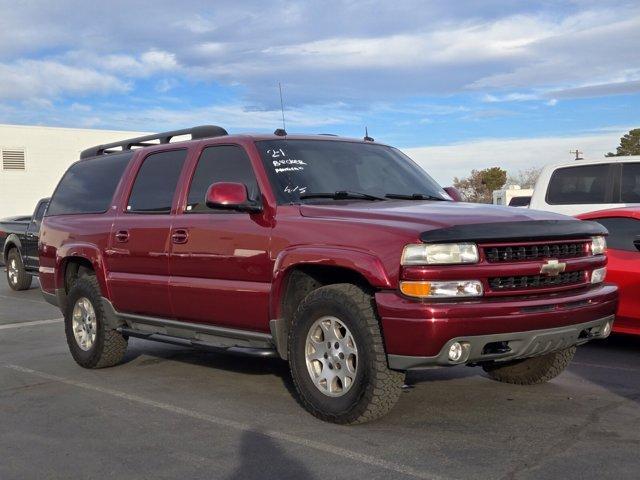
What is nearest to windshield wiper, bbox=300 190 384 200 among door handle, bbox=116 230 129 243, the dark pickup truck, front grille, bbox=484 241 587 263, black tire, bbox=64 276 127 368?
front grille, bbox=484 241 587 263

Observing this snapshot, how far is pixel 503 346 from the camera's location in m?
4.74

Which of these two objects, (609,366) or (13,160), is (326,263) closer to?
(609,366)

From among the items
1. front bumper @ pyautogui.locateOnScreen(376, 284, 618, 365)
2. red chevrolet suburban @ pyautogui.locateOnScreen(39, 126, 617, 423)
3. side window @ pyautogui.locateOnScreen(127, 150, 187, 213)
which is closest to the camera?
front bumper @ pyautogui.locateOnScreen(376, 284, 618, 365)

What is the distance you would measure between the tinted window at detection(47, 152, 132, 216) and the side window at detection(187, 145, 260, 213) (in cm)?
125

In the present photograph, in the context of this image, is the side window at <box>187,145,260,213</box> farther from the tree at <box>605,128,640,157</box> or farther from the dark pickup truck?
the tree at <box>605,128,640,157</box>

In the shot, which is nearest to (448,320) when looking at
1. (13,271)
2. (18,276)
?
(18,276)

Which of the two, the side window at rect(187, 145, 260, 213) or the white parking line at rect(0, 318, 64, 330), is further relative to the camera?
the white parking line at rect(0, 318, 64, 330)

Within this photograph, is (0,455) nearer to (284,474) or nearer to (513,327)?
(284,474)

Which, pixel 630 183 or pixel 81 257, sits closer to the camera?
pixel 81 257

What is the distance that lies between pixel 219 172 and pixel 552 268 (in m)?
2.63

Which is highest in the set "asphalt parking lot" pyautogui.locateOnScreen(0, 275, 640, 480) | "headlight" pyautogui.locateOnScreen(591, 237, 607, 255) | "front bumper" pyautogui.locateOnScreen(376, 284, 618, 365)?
"headlight" pyautogui.locateOnScreen(591, 237, 607, 255)

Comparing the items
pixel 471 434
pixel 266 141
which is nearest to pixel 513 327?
pixel 471 434

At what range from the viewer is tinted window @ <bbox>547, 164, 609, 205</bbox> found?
1005 centimetres

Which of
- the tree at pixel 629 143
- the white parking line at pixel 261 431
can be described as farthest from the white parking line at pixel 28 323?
the tree at pixel 629 143
